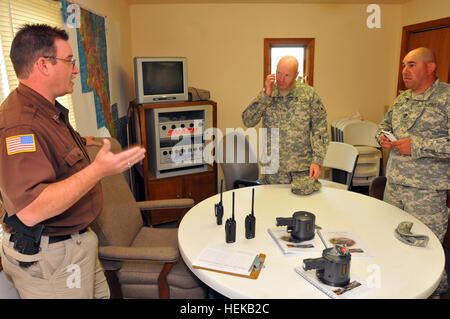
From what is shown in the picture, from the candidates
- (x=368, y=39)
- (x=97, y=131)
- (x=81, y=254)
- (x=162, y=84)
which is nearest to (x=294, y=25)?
(x=368, y=39)

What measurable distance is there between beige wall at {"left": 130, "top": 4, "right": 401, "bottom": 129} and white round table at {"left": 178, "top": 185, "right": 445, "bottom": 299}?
7.16 ft

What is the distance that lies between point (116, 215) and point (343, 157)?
2.06 m

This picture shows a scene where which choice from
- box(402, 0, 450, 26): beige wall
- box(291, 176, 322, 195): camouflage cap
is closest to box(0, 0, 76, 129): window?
box(291, 176, 322, 195): camouflage cap

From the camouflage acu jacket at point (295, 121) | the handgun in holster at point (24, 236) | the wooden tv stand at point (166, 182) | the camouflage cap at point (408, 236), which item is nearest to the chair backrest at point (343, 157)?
the camouflage acu jacket at point (295, 121)

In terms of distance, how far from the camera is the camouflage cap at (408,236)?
143 cm

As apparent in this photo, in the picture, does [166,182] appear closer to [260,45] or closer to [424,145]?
[260,45]

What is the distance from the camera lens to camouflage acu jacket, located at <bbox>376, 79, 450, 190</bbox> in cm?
199

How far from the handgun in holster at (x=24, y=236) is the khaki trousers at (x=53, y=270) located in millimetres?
23

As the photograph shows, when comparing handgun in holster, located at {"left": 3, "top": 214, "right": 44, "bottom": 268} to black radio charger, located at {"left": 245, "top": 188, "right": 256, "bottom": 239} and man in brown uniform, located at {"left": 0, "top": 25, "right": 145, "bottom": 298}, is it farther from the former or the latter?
black radio charger, located at {"left": 245, "top": 188, "right": 256, "bottom": 239}

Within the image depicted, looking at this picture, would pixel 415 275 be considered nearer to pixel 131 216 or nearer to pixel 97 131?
pixel 131 216

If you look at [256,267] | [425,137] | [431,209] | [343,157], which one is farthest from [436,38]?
[256,267]

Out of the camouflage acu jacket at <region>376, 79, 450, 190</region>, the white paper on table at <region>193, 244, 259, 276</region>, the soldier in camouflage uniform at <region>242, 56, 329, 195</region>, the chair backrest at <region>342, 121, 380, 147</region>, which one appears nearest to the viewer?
the white paper on table at <region>193, 244, 259, 276</region>

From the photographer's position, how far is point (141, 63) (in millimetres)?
2957

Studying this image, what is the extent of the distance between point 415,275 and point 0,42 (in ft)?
6.40
